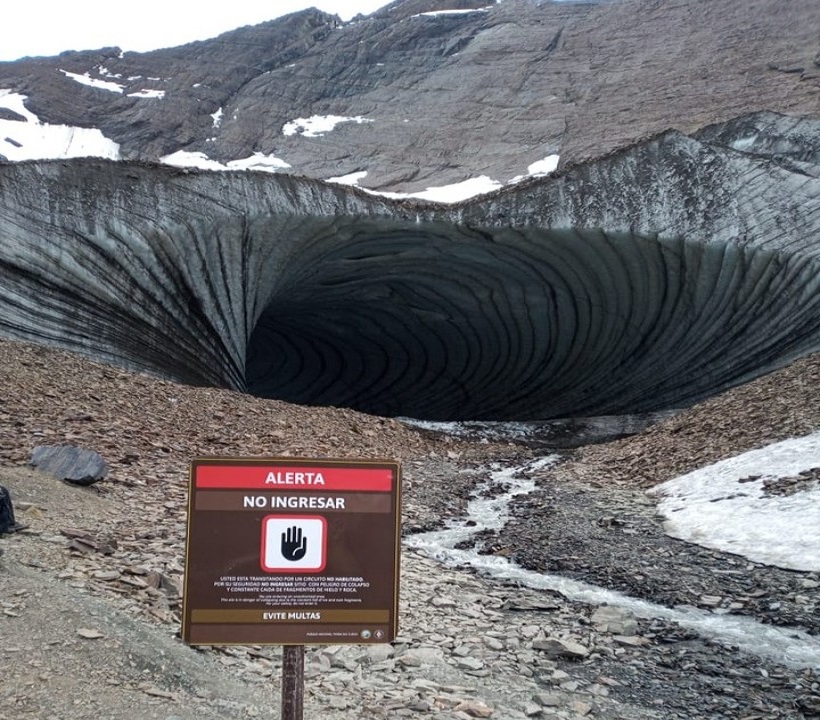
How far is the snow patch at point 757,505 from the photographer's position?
6.13 meters

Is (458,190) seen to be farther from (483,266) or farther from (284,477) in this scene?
(284,477)

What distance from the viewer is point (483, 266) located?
53.6 feet

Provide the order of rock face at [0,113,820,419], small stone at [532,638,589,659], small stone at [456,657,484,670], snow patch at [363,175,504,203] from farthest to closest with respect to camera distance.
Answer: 1. snow patch at [363,175,504,203]
2. rock face at [0,113,820,419]
3. small stone at [532,638,589,659]
4. small stone at [456,657,484,670]

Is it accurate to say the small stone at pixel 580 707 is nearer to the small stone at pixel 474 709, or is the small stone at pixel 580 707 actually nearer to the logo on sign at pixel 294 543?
the small stone at pixel 474 709

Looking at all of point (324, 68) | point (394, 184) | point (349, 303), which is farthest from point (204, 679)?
point (324, 68)

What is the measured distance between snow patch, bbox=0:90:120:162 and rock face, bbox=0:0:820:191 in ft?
3.56

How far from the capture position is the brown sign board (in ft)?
8.36

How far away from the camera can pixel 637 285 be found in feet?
52.5

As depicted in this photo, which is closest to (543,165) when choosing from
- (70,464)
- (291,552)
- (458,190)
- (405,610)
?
(458,190)

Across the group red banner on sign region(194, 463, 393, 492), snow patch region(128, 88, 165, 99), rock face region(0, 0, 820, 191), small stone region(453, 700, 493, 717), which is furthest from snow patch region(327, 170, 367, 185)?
red banner on sign region(194, 463, 393, 492)

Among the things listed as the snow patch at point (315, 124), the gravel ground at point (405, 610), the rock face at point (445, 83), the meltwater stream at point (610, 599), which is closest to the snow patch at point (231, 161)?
the rock face at point (445, 83)

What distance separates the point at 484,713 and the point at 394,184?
3936 centimetres

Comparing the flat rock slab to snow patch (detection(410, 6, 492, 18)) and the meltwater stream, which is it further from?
snow patch (detection(410, 6, 492, 18))

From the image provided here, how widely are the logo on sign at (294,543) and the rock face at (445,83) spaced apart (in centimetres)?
3589
